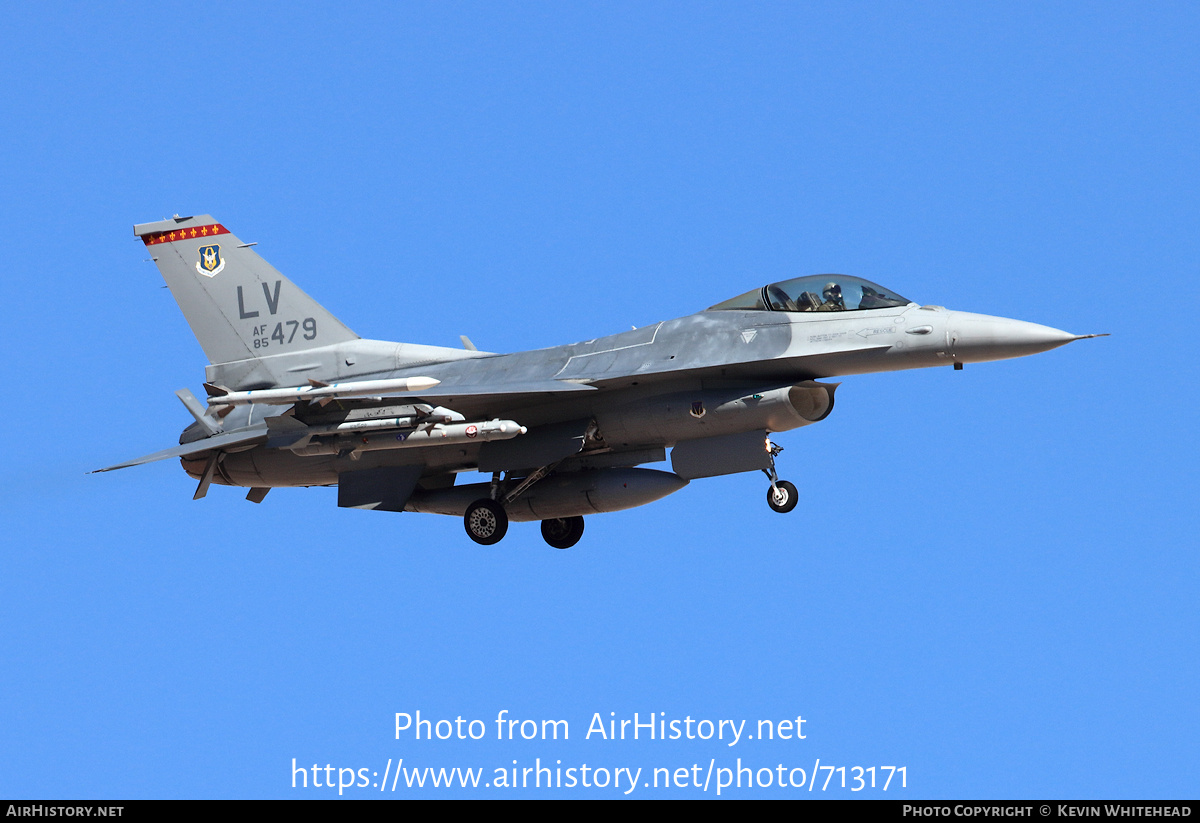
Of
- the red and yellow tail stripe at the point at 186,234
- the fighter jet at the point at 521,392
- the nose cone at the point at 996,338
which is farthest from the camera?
the red and yellow tail stripe at the point at 186,234

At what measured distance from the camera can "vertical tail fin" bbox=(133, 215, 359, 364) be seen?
2031 centimetres

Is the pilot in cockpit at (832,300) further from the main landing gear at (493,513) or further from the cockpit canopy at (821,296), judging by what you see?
the main landing gear at (493,513)

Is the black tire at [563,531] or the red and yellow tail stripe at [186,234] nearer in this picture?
the black tire at [563,531]

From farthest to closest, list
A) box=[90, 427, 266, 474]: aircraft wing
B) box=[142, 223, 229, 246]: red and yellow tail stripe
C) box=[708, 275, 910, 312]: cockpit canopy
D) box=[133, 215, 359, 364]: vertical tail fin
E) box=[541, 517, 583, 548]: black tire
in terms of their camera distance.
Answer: box=[142, 223, 229, 246]: red and yellow tail stripe → box=[541, 517, 583, 548]: black tire → box=[133, 215, 359, 364]: vertical tail fin → box=[90, 427, 266, 474]: aircraft wing → box=[708, 275, 910, 312]: cockpit canopy

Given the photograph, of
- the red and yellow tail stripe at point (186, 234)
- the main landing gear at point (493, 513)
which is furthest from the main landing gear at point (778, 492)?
the red and yellow tail stripe at point (186, 234)

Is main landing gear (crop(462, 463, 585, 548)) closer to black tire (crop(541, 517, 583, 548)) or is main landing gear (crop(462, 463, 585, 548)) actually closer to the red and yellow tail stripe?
black tire (crop(541, 517, 583, 548))

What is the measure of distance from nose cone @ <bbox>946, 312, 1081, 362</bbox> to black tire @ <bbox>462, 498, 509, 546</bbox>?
6108 millimetres

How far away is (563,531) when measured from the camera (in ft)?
67.2

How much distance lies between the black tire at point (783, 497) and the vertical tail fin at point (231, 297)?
6326 mm

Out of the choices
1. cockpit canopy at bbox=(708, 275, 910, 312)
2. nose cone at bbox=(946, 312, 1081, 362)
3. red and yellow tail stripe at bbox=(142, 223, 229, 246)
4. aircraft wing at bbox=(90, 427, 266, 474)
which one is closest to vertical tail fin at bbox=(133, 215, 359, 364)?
red and yellow tail stripe at bbox=(142, 223, 229, 246)

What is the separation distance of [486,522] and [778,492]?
12.8 feet

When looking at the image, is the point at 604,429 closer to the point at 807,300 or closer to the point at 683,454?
the point at 683,454

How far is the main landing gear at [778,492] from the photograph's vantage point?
17625 millimetres

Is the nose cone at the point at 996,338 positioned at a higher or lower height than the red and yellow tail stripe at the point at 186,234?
lower
